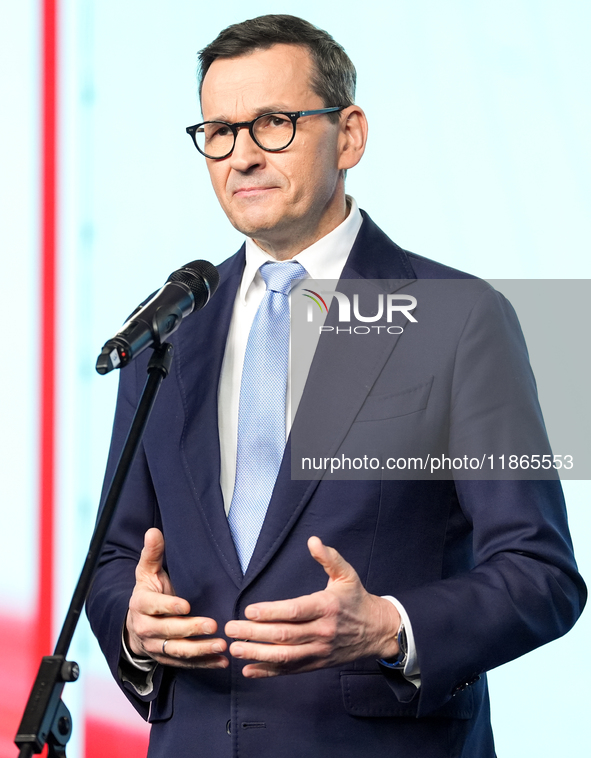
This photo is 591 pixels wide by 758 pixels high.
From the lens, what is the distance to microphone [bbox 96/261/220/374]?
1.06 m

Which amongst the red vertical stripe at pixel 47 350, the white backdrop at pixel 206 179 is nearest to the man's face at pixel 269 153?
the white backdrop at pixel 206 179

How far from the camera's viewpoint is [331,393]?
1570 millimetres

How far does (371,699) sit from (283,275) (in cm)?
78

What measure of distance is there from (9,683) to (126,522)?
6.02ft

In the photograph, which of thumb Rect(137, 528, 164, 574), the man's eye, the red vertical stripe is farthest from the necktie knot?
the red vertical stripe

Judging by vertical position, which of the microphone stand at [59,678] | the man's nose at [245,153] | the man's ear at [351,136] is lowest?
the microphone stand at [59,678]

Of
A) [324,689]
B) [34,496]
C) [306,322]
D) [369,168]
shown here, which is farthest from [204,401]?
[34,496]

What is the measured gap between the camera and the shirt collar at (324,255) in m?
1.76

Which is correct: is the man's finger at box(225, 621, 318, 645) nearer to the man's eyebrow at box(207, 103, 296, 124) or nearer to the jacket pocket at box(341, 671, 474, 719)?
the jacket pocket at box(341, 671, 474, 719)

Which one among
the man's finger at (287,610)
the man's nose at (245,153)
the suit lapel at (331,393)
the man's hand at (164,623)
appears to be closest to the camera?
the man's finger at (287,610)

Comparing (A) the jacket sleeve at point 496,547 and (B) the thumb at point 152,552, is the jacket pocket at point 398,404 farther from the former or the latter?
(B) the thumb at point 152,552

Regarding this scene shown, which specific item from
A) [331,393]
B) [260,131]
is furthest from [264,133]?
[331,393]

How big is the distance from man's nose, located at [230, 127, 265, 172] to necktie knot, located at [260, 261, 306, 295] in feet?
0.67

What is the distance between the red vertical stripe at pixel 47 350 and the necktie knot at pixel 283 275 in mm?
1599
